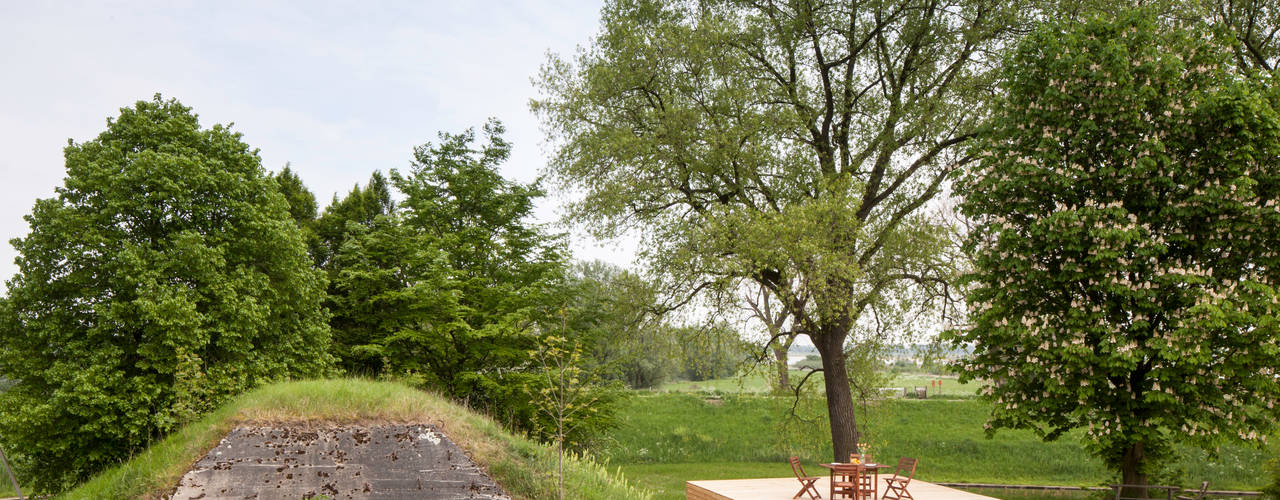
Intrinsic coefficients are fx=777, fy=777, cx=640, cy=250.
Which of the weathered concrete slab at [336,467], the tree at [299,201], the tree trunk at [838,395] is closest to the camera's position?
the weathered concrete slab at [336,467]

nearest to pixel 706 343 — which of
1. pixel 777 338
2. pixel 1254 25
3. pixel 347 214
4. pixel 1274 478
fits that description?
pixel 777 338

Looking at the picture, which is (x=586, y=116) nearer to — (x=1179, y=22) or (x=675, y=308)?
(x=675, y=308)

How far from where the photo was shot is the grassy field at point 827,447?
808 inches

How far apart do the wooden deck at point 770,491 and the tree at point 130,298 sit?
30.4 ft

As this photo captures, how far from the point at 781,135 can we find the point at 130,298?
569 inches

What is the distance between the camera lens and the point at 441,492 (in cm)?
1119

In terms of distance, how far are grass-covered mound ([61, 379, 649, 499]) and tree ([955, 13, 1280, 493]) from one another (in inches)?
271

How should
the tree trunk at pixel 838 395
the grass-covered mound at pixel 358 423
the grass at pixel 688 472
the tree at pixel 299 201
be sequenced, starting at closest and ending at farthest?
the grass-covered mound at pixel 358 423 → the tree trunk at pixel 838 395 → the grass at pixel 688 472 → the tree at pixel 299 201

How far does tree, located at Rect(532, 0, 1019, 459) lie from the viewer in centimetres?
1645

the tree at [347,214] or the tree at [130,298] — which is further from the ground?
the tree at [347,214]

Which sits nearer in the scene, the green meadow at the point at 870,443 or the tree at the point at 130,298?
the tree at the point at 130,298

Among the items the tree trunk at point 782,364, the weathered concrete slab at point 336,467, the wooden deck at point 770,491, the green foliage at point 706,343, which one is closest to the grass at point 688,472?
the tree trunk at point 782,364

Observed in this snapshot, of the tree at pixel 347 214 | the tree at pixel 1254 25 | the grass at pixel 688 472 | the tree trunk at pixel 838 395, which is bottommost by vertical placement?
the grass at pixel 688 472

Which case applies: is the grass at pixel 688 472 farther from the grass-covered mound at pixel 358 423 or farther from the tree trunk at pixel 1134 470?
the tree trunk at pixel 1134 470
